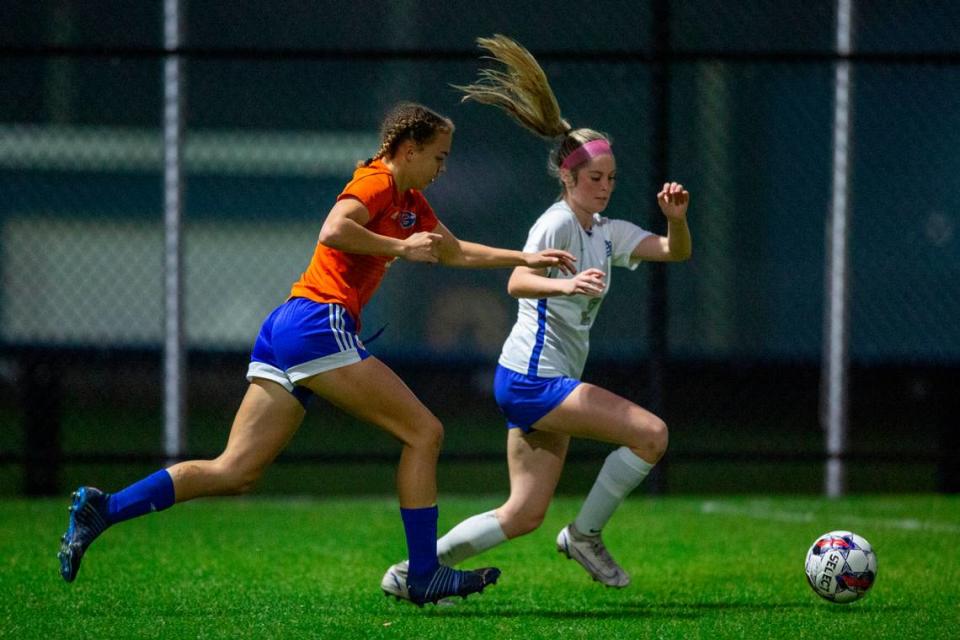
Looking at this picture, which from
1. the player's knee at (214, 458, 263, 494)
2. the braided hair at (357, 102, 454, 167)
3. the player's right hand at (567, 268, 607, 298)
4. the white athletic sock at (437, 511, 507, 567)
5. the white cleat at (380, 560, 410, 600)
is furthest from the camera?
the white athletic sock at (437, 511, 507, 567)

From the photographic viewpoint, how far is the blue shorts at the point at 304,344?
5234mm

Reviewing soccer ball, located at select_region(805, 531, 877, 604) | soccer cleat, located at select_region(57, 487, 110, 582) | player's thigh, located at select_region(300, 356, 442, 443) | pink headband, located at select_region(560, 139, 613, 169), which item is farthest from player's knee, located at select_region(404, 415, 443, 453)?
soccer ball, located at select_region(805, 531, 877, 604)

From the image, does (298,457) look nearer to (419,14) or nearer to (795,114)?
(419,14)

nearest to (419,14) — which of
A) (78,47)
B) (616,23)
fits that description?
(616,23)

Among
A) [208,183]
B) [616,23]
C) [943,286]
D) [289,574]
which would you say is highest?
[616,23]

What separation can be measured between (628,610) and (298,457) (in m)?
4.06

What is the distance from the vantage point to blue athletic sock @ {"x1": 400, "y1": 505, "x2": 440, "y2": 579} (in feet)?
17.5

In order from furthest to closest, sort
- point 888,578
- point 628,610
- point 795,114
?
point 795,114 < point 888,578 < point 628,610

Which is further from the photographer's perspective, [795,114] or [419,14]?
[795,114]

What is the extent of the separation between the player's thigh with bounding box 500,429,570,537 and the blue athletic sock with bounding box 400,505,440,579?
0.45 m

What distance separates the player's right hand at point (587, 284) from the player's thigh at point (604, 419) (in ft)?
1.58

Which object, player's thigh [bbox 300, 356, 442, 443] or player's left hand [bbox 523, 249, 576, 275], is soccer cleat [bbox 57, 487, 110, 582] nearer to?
player's thigh [bbox 300, 356, 442, 443]

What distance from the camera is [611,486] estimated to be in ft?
18.8

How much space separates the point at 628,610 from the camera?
17.9 feet
